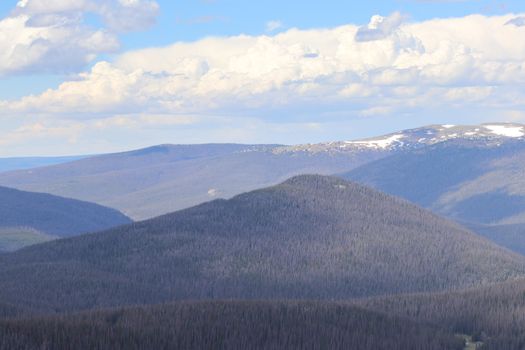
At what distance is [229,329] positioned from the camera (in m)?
117

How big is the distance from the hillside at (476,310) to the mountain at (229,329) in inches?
257

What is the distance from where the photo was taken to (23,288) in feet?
595

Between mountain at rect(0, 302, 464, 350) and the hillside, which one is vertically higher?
mountain at rect(0, 302, 464, 350)

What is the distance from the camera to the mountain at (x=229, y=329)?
341 feet

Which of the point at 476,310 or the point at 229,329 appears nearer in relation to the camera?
the point at 229,329

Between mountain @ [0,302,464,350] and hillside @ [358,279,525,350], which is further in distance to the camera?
hillside @ [358,279,525,350]

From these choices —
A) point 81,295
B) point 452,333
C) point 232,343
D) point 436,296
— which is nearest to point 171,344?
point 232,343

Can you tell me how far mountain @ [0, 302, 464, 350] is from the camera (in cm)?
10400

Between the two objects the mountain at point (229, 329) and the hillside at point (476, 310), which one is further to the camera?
the hillside at point (476, 310)

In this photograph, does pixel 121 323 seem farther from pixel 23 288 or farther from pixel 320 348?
pixel 23 288

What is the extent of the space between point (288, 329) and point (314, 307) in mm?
12641

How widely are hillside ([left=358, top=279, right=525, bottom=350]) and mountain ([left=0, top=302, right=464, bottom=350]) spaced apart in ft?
21.4

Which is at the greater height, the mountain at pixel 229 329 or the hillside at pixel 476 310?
the mountain at pixel 229 329

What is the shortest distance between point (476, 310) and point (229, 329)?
4448 centimetres
